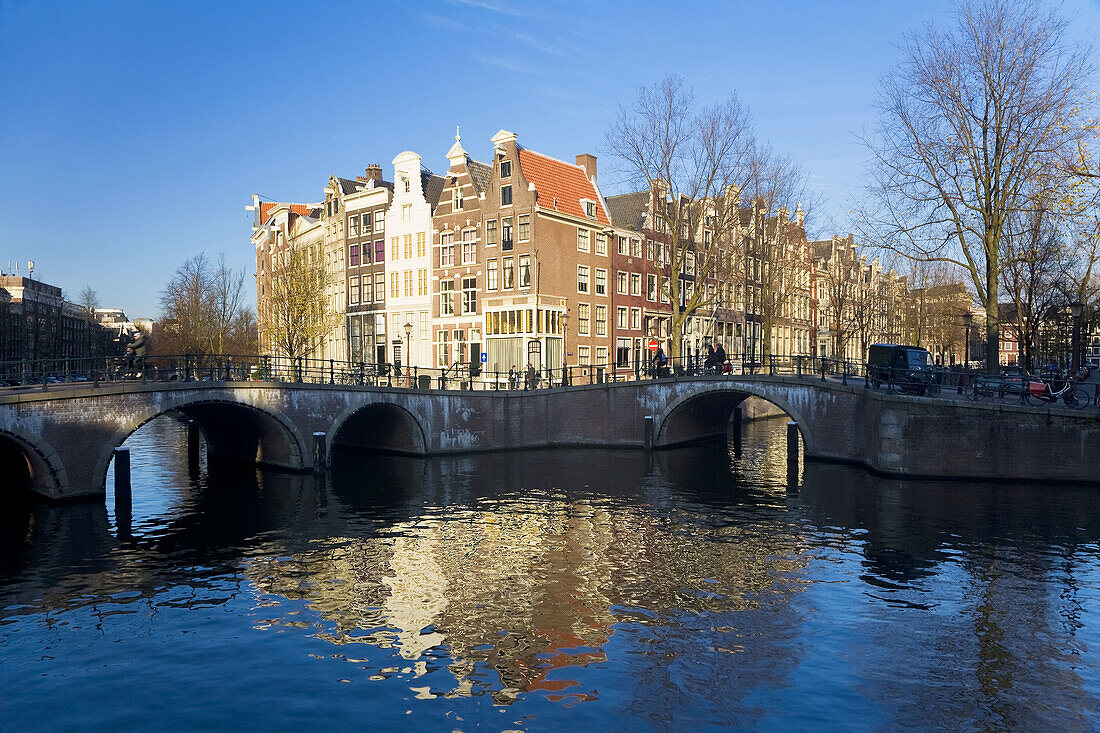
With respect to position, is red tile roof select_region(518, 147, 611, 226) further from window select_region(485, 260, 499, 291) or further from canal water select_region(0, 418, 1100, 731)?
canal water select_region(0, 418, 1100, 731)

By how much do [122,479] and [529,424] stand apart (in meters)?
19.2

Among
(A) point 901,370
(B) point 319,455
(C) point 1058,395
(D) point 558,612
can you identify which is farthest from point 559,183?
(D) point 558,612

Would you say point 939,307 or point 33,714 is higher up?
point 939,307

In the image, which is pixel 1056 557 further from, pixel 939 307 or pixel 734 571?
pixel 939 307

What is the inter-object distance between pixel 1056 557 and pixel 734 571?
308 inches

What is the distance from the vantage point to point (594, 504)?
2495cm

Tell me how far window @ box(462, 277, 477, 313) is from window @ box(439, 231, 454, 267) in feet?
6.45

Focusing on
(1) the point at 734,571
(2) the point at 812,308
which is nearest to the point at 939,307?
(2) the point at 812,308

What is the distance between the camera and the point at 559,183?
164 ft

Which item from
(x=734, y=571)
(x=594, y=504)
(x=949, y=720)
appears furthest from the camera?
(x=594, y=504)

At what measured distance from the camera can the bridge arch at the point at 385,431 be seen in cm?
3578

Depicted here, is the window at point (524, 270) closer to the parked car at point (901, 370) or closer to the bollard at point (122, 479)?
the parked car at point (901, 370)

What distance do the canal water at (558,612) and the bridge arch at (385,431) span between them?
30.9 feet

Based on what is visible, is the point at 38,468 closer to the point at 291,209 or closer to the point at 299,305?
the point at 299,305
